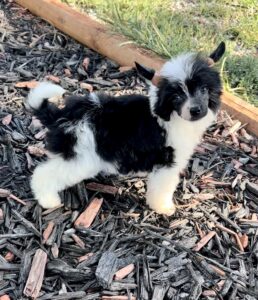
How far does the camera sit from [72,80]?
4.81 metres

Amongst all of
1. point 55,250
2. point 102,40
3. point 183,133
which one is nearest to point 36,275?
point 55,250

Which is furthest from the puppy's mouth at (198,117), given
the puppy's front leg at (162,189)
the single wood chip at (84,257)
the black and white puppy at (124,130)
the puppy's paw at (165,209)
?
the single wood chip at (84,257)

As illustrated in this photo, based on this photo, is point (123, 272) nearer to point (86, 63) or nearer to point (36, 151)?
point (36, 151)

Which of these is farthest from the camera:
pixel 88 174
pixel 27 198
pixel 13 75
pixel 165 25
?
pixel 165 25

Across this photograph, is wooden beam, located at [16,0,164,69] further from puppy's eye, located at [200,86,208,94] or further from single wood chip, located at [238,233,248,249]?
single wood chip, located at [238,233,248,249]

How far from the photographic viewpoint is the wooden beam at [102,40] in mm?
4484

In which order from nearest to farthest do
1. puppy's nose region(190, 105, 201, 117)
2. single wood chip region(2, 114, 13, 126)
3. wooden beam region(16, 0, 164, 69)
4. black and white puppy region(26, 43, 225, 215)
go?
puppy's nose region(190, 105, 201, 117) < black and white puppy region(26, 43, 225, 215) < single wood chip region(2, 114, 13, 126) < wooden beam region(16, 0, 164, 69)

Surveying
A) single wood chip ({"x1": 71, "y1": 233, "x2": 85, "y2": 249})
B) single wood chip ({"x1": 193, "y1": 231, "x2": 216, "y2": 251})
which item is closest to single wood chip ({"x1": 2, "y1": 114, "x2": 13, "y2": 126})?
single wood chip ({"x1": 71, "y1": 233, "x2": 85, "y2": 249})

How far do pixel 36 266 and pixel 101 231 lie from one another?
1.70 feet

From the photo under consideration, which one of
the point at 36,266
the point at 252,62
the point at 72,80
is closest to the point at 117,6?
the point at 72,80

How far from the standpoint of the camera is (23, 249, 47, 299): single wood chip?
2945mm

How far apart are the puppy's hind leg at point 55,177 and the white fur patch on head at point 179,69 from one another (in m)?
0.79

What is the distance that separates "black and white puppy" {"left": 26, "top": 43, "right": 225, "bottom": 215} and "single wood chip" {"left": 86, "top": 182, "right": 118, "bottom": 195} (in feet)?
1.01

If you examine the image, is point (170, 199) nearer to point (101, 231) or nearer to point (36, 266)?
point (101, 231)
